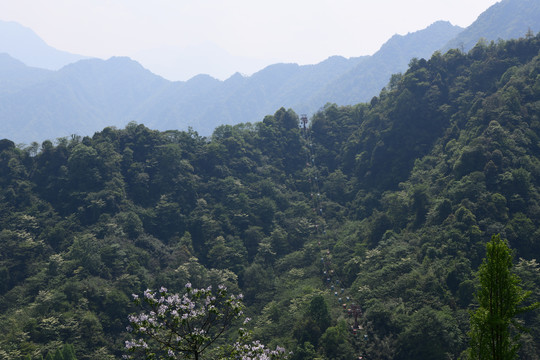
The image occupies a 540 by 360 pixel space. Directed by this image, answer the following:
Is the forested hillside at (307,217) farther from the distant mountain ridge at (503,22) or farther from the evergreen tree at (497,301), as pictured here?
the distant mountain ridge at (503,22)

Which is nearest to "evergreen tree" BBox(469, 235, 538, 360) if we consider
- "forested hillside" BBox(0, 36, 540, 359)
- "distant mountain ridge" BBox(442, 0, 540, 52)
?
"forested hillside" BBox(0, 36, 540, 359)

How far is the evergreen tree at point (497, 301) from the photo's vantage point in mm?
8984

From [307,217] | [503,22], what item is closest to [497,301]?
[307,217]

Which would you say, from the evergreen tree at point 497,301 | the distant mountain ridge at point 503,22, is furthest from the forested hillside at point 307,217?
the distant mountain ridge at point 503,22

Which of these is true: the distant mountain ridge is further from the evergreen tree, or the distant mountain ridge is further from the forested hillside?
the evergreen tree

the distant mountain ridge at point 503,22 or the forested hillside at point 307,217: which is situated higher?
the distant mountain ridge at point 503,22

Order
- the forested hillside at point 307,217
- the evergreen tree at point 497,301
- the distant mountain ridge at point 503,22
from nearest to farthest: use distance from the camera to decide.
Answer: the evergreen tree at point 497,301 → the forested hillside at point 307,217 → the distant mountain ridge at point 503,22

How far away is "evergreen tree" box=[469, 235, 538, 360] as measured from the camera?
8.98 meters

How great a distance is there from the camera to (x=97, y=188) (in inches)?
1823

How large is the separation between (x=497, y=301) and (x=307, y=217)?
138ft

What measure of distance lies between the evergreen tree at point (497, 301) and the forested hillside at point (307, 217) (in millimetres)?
18719

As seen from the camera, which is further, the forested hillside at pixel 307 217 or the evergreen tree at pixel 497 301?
the forested hillside at pixel 307 217

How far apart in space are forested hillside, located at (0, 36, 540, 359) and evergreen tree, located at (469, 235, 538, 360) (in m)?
18.7

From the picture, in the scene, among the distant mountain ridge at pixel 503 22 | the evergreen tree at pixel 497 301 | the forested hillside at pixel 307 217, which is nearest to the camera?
the evergreen tree at pixel 497 301
